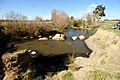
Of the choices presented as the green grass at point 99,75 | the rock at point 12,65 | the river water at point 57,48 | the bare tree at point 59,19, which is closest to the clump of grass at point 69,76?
the green grass at point 99,75

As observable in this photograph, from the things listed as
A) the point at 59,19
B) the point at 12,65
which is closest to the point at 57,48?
the point at 12,65

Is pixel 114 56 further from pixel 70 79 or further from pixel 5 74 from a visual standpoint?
pixel 5 74

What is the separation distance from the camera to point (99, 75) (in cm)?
1452

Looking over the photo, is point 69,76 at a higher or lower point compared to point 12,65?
lower

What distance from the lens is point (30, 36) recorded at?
56.0 meters

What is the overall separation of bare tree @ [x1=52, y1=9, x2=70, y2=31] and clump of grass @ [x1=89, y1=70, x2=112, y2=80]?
5346 centimetres

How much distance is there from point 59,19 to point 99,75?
60463mm

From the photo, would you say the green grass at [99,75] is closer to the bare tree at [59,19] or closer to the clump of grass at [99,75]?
the clump of grass at [99,75]

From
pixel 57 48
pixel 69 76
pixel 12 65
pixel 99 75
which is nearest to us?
pixel 99 75

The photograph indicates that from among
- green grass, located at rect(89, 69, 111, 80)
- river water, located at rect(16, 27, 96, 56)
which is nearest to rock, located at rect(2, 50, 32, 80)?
green grass, located at rect(89, 69, 111, 80)

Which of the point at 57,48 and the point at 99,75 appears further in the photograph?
the point at 57,48

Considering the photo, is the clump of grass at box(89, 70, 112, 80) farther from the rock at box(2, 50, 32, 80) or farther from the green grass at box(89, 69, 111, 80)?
the rock at box(2, 50, 32, 80)

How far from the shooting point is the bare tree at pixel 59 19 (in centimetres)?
7050

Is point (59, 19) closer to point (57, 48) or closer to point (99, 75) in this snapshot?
point (57, 48)
